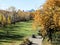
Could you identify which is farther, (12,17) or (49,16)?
(12,17)

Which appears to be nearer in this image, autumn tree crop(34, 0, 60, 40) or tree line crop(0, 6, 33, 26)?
autumn tree crop(34, 0, 60, 40)

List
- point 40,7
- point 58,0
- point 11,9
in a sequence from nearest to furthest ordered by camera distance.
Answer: point 58,0 < point 40,7 < point 11,9

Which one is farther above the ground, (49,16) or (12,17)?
(49,16)

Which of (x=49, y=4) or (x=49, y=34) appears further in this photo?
(x=49, y=34)

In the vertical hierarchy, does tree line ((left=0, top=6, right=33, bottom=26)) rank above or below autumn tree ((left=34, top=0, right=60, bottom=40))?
below

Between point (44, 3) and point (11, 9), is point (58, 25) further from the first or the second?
point (11, 9)

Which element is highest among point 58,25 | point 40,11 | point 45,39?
point 40,11

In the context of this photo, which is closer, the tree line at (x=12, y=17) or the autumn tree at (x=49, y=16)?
the autumn tree at (x=49, y=16)

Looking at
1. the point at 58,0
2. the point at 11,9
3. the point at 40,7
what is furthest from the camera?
the point at 11,9

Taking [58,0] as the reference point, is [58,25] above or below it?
below

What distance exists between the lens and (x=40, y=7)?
27.3 meters

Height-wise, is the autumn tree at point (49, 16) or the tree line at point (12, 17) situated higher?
the autumn tree at point (49, 16)

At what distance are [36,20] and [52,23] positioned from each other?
2116mm

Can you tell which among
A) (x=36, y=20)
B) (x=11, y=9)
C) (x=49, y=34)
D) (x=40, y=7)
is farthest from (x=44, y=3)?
(x=11, y=9)
